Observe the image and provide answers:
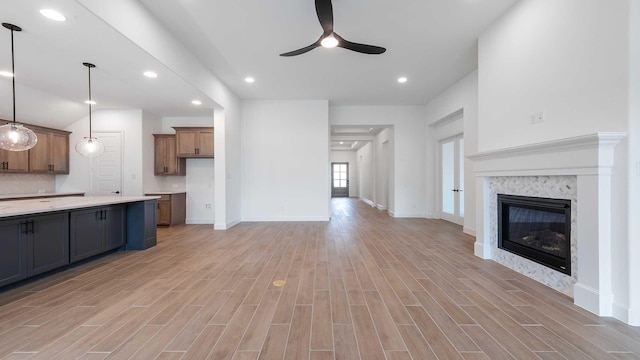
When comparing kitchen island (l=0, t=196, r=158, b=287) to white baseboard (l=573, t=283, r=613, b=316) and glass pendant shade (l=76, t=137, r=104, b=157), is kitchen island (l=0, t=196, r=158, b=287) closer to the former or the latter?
glass pendant shade (l=76, t=137, r=104, b=157)

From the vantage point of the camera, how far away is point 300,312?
7.33 feet

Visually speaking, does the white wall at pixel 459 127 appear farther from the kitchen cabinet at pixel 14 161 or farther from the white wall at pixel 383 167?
the kitchen cabinet at pixel 14 161

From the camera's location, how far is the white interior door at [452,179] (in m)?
6.33

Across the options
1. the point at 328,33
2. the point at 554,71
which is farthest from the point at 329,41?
the point at 554,71

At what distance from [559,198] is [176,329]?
3.60 m

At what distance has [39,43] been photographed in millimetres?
3221

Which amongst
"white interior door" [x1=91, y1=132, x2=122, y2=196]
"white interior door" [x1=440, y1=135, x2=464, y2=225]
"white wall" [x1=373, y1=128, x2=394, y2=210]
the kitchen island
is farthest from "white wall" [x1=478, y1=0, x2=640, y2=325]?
"white interior door" [x1=91, y1=132, x2=122, y2=196]

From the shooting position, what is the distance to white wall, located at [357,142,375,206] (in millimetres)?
12086

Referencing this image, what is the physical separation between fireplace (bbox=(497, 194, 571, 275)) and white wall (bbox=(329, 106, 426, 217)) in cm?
416

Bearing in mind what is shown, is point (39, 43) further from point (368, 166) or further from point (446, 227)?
point (368, 166)

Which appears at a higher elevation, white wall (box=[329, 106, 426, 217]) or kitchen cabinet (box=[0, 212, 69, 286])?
white wall (box=[329, 106, 426, 217])

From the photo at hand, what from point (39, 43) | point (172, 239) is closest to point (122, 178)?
point (172, 239)

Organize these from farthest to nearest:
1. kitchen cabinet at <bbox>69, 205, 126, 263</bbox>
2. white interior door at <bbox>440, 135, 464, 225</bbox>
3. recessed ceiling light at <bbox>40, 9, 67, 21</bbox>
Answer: white interior door at <bbox>440, 135, 464, 225</bbox>
kitchen cabinet at <bbox>69, 205, 126, 263</bbox>
recessed ceiling light at <bbox>40, 9, 67, 21</bbox>

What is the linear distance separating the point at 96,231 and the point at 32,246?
844 millimetres
